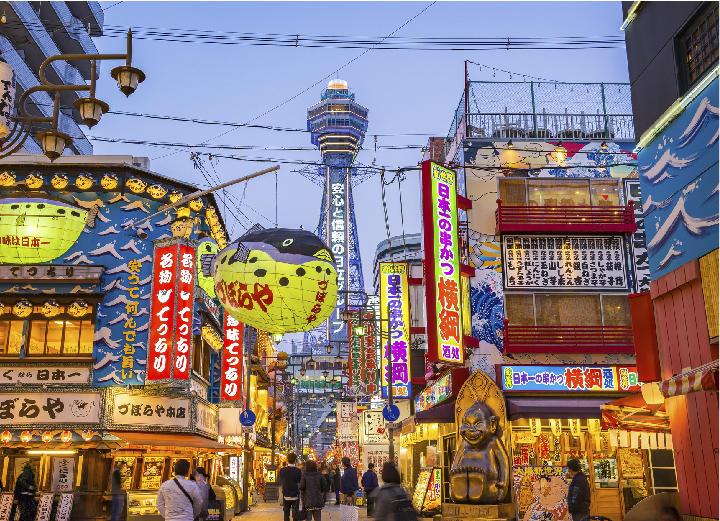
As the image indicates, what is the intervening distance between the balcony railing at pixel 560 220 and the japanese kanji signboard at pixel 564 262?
20.7 inches

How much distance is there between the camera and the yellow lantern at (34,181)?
23.0m

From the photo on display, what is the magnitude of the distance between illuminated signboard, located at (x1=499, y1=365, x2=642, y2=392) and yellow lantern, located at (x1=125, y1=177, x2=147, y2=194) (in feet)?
43.7

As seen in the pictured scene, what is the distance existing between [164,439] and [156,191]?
27.2 feet

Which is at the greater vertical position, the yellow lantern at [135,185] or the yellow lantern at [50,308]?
the yellow lantern at [135,185]

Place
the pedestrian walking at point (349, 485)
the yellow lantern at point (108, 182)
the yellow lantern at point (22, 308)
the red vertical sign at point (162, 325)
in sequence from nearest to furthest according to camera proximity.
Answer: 1. the red vertical sign at point (162, 325)
2. the yellow lantern at point (22, 308)
3. the yellow lantern at point (108, 182)
4. the pedestrian walking at point (349, 485)

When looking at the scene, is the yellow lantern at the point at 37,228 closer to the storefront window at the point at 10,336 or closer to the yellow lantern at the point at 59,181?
the storefront window at the point at 10,336

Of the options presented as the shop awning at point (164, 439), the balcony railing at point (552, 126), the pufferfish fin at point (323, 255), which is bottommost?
the shop awning at point (164, 439)

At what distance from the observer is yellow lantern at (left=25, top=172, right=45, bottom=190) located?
2298 cm

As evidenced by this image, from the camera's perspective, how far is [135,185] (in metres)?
23.8

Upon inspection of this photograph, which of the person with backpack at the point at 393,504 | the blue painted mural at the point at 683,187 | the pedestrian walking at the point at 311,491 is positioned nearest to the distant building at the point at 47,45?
the pedestrian walking at the point at 311,491

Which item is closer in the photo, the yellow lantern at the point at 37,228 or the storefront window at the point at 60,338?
the yellow lantern at the point at 37,228

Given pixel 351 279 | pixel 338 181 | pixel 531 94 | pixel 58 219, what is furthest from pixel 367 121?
Result: pixel 58 219

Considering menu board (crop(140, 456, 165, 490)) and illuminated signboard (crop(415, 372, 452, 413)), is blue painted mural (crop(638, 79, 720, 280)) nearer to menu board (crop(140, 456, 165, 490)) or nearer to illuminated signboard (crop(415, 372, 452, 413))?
illuminated signboard (crop(415, 372, 452, 413))

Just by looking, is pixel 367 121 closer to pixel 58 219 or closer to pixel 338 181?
pixel 338 181
